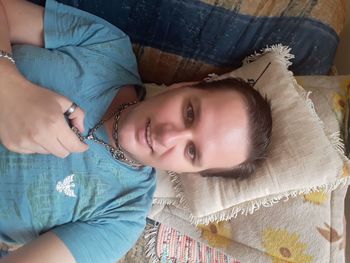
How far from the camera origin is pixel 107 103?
3.79ft

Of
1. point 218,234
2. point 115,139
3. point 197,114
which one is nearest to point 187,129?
point 197,114

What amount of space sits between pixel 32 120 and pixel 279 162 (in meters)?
0.63

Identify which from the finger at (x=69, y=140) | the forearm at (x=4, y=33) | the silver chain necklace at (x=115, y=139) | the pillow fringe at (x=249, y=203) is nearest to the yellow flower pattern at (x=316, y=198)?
the pillow fringe at (x=249, y=203)

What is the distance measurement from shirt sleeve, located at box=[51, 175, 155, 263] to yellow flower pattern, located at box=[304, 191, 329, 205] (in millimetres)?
427

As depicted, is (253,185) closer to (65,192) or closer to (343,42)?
(65,192)

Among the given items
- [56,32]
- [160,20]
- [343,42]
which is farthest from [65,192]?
[343,42]

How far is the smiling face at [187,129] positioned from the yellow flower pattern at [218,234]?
0.98 ft

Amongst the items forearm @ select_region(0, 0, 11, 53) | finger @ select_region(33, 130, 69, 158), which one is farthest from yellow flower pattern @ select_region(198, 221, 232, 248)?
forearm @ select_region(0, 0, 11, 53)

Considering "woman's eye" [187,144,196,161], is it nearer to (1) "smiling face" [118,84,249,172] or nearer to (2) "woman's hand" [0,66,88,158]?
(1) "smiling face" [118,84,249,172]

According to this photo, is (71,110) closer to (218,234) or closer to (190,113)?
(190,113)

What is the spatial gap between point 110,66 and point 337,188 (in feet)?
2.25

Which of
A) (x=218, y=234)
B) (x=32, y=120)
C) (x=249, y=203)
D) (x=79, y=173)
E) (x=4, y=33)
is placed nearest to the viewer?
(x=32, y=120)

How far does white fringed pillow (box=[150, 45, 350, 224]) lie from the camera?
1.17 m

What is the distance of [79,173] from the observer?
1.11m
